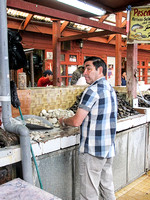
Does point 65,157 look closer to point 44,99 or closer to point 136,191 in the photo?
point 44,99

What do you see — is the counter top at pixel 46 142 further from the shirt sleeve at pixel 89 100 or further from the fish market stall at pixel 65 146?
the shirt sleeve at pixel 89 100

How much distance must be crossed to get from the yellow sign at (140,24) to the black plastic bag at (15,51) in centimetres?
256

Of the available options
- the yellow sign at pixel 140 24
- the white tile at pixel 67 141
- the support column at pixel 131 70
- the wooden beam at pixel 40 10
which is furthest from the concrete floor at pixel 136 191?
the wooden beam at pixel 40 10

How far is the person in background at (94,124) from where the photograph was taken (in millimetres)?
2311

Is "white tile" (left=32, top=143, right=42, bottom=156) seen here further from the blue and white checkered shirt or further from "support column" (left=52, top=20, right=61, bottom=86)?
"support column" (left=52, top=20, right=61, bottom=86)

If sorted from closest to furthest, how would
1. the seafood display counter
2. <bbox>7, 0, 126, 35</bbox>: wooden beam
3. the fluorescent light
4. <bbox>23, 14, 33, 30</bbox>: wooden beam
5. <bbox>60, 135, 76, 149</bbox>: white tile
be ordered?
the seafood display counter → <bbox>60, 135, 76, 149</bbox>: white tile → <bbox>7, 0, 126, 35</bbox>: wooden beam → the fluorescent light → <bbox>23, 14, 33, 30</bbox>: wooden beam

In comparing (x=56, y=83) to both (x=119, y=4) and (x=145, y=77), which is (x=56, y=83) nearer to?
(x=119, y=4)

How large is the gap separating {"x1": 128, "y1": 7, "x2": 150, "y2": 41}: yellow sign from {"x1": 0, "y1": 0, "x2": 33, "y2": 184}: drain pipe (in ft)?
9.13

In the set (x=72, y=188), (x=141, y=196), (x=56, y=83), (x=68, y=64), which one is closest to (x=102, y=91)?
(x=72, y=188)

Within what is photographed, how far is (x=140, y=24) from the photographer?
4246 millimetres

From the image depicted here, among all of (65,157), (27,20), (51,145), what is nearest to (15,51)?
(51,145)

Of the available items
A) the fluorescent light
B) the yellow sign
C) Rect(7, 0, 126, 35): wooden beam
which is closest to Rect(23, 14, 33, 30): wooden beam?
the fluorescent light

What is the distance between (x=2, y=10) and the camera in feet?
7.26

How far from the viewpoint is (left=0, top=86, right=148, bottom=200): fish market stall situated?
8.48 feet
